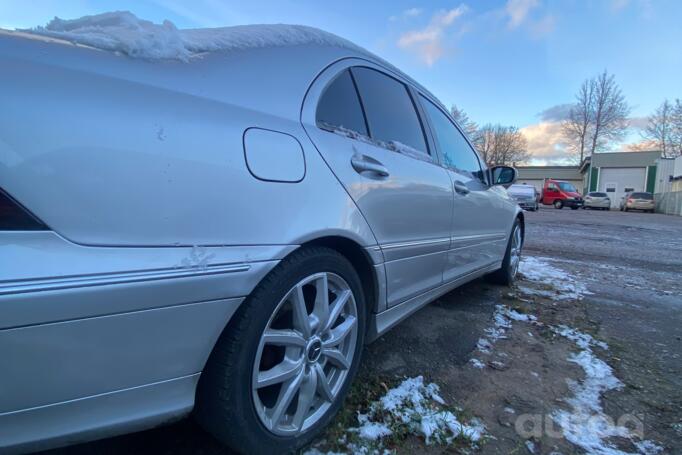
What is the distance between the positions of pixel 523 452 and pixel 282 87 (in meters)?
1.78

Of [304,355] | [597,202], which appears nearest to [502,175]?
[304,355]

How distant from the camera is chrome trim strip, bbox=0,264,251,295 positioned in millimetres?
825

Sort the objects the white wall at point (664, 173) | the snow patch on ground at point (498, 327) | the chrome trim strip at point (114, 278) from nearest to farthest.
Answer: the chrome trim strip at point (114, 278) < the snow patch on ground at point (498, 327) < the white wall at point (664, 173)

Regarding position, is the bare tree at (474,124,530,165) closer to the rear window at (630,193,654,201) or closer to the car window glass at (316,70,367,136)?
the rear window at (630,193,654,201)

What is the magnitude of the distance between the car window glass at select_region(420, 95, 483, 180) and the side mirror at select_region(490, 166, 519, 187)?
7.7 inches

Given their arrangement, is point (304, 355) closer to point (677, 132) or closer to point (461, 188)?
point (461, 188)

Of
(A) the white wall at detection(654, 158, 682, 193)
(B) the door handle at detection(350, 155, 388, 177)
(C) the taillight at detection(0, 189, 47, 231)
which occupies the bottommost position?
(C) the taillight at detection(0, 189, 47, 231)

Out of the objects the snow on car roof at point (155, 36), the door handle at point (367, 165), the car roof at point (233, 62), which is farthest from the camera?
the door handle at point (367, 165)

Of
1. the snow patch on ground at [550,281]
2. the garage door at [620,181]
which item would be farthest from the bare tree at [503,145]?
the snow patch on ground at [550,281]

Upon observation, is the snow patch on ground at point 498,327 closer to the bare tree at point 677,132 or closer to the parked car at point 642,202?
the parked car at point 642,202

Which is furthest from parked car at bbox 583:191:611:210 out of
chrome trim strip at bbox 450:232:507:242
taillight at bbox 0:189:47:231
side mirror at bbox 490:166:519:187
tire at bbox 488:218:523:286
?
taillight at bbox 0:189:47:231

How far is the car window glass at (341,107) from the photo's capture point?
166 cm

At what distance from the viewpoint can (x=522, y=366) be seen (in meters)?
2.38

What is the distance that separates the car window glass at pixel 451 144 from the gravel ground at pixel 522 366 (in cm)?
123
